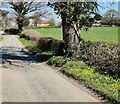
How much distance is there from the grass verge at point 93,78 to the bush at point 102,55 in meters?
0.48

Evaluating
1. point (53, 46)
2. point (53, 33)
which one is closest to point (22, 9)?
point (53, 33)

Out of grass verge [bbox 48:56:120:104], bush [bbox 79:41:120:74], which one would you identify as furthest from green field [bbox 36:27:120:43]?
grass verge [bbox 48:56:120:104]

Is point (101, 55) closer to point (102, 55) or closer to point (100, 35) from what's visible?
point (102, 55)

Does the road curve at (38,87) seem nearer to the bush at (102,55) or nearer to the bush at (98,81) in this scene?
the bush at (98,81)

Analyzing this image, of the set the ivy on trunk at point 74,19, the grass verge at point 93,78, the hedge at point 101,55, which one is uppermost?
the ivy on trunk at point 74,19

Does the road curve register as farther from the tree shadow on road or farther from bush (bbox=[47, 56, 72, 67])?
the tree shadow on road

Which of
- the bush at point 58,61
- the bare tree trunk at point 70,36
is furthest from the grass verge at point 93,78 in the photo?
the bare tree trunk at point 70,36

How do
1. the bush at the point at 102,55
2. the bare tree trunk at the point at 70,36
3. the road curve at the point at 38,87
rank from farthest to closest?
the bare tree trunk at the point at 70,36, the bush at the point at 102,55, the road curve at the point at 38,87

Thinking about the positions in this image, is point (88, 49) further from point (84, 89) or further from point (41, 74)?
point (84, 89)

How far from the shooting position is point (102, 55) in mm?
15680

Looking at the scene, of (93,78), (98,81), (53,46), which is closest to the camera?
(98,81)

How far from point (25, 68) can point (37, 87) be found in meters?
5.77

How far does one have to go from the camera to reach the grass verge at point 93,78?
10.5m

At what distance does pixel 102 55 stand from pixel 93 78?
2.77 metres
